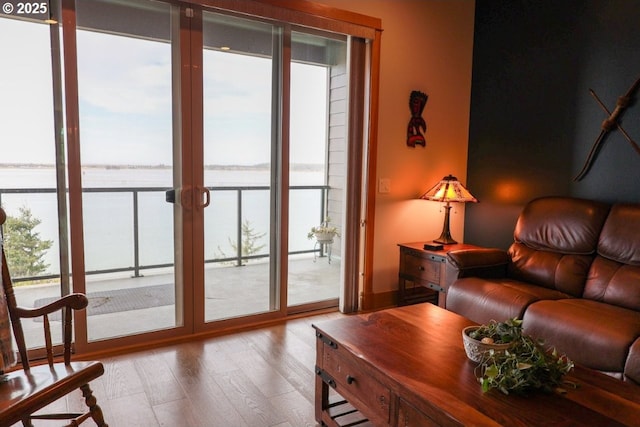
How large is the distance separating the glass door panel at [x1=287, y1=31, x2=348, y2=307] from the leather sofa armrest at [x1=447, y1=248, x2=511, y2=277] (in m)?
1.00

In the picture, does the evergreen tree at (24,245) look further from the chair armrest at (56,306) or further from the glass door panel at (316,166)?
the glass door panel at (316,166)

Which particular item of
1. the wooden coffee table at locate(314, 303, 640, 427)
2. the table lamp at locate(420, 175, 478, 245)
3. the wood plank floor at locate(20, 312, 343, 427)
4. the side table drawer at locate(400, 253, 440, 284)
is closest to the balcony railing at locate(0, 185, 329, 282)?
the wood plank floor at locate(20, 312, 343, 427)

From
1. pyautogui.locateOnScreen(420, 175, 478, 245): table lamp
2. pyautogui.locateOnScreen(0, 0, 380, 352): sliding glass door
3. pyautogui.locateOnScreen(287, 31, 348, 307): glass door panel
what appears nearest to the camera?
pyautogui.locateOnScreen(0, 0, 380, 352): sliding glass door

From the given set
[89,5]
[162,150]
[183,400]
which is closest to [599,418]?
[183,400]

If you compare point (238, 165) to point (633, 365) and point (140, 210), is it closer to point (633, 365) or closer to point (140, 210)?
point (140, 210)

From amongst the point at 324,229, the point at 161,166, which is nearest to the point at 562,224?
the point at 324,229

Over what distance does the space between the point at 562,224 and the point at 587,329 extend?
1031 millimetres

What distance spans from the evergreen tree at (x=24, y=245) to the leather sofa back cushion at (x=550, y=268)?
3139mm

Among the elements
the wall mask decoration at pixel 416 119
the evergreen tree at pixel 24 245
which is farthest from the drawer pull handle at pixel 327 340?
the wall mask decoration at pixel 416 119

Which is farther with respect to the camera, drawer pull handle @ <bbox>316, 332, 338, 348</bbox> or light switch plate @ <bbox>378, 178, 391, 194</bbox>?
light switch plate @ <bbox>378, 178, 391, 194</bbox>

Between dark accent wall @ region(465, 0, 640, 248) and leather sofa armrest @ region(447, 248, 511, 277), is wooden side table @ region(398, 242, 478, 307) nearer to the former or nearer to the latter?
leather sofa armrest @ region(447, 248, 511, 277)

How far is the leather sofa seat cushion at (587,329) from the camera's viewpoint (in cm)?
208

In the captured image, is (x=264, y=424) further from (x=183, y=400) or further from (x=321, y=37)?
(x=321, y=37)

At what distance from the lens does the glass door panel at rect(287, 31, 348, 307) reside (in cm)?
339
